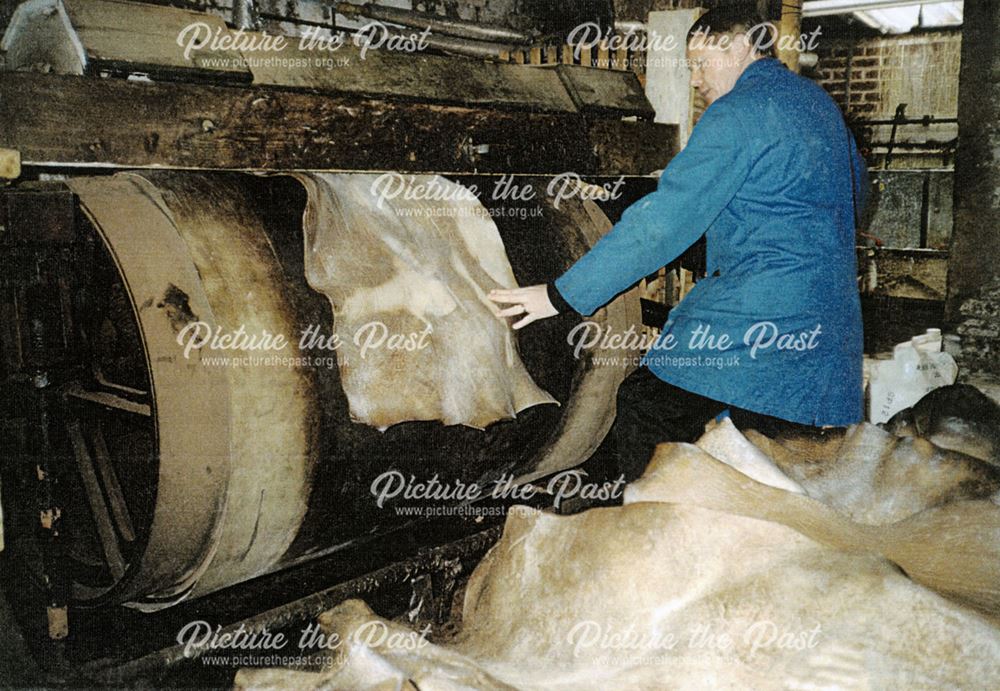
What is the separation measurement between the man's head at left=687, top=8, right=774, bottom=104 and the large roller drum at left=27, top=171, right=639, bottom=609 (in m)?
1.53

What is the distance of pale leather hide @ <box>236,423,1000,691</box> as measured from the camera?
1548mm

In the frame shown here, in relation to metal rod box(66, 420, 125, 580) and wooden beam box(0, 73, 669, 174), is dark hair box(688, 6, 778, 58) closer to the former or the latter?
wooden beam box(0, 73, 669, 174)

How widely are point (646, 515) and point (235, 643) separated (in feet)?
4.86

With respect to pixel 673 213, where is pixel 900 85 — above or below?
above

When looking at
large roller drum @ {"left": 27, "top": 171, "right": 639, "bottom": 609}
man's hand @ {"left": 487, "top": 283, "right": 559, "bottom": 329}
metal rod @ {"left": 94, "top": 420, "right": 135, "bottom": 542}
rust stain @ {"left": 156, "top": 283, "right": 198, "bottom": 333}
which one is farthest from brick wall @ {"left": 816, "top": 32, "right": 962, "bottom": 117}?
metal rod @ {"left": 94, "top": 420, "right": 135, "bottom": 542}

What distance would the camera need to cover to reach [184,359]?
7.70 feet

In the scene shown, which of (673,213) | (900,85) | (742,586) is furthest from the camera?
(900,85)

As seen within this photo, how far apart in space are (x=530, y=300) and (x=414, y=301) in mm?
428

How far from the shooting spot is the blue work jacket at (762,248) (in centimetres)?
258

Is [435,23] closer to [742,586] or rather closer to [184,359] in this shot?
[184,359]

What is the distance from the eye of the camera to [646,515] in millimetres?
1911

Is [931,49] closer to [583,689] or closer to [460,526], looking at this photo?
[460,526]

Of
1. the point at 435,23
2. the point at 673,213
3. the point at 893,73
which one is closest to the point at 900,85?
the point at 893,73

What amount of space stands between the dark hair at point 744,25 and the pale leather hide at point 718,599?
151 centimetres
